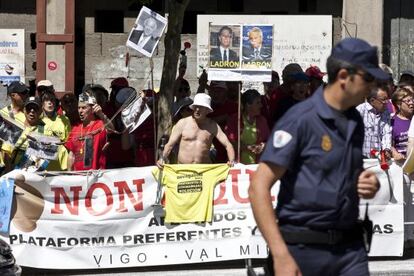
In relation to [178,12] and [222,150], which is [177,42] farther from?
[222,150]

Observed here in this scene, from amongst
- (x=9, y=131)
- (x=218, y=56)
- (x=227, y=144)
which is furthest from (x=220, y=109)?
(x=9, y=131)

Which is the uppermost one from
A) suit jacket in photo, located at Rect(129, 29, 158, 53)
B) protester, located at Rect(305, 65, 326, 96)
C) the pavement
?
suit jacket in photo, located at Rect(129, 29, 158, 53)

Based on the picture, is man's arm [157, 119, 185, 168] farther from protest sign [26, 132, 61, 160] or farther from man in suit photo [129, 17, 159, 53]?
protest sign [26, 132, 61, 160]

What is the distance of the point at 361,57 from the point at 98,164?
6021mm

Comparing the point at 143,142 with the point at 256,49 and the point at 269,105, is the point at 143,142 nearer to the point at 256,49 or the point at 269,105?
the point at 269,105

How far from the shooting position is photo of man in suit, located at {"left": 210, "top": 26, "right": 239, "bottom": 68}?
1018 cm

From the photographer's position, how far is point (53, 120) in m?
10.6

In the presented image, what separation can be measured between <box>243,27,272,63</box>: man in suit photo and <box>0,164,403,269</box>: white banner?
1.29m

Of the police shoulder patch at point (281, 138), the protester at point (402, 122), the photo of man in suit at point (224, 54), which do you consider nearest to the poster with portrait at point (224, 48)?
the photo of man in suit at point (224, 54)

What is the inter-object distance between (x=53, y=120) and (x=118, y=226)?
1777 millimetres

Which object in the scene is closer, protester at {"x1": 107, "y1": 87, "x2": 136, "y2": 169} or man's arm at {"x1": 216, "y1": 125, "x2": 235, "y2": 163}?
man's arm at {"x1": 216, "y1": 125, "x2": 235, "y2": 163}

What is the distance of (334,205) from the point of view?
4.33 m

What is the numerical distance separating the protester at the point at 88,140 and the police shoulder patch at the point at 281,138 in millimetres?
5788

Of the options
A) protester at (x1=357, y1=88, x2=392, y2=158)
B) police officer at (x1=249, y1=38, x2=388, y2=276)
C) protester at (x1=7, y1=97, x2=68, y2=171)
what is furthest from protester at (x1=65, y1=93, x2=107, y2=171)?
police officer at (x1=249, y1=38, x2=388, y2=276)
